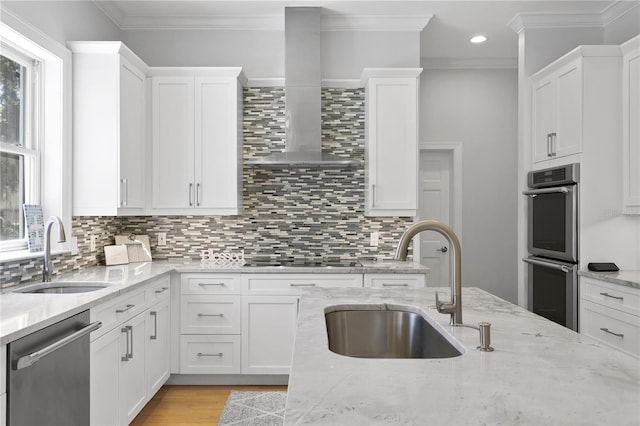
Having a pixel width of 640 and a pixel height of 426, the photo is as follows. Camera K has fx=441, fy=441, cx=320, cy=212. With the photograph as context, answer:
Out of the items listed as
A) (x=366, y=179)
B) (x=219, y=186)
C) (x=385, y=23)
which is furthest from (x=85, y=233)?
(x=385, y=23)

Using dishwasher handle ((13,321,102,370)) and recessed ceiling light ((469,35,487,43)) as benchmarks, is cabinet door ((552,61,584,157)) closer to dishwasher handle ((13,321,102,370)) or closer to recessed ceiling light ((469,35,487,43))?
recessed ceiling light ((469,35,487,43))

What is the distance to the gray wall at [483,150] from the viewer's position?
190 inches

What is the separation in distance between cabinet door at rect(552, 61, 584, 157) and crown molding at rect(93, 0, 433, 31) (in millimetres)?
1232

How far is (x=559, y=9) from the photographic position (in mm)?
3707

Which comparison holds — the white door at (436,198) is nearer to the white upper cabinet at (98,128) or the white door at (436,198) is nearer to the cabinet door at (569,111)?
the cabinet door at (569,111)

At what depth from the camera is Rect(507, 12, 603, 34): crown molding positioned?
12.4 ft

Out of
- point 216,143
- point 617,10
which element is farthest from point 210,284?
point 617,10

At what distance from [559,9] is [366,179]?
2155mm

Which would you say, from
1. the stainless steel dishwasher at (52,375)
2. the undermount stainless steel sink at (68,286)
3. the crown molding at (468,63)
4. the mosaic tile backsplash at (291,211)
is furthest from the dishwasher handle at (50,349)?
the crown molding at (468,63)

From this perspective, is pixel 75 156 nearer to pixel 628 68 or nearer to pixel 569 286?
pixel 569 286

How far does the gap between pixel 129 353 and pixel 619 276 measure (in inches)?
121

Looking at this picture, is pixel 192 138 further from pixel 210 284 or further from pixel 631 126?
pixel 631 126

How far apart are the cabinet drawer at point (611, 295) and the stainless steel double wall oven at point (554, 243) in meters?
0.09

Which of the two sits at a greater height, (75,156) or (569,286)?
(75,156)
